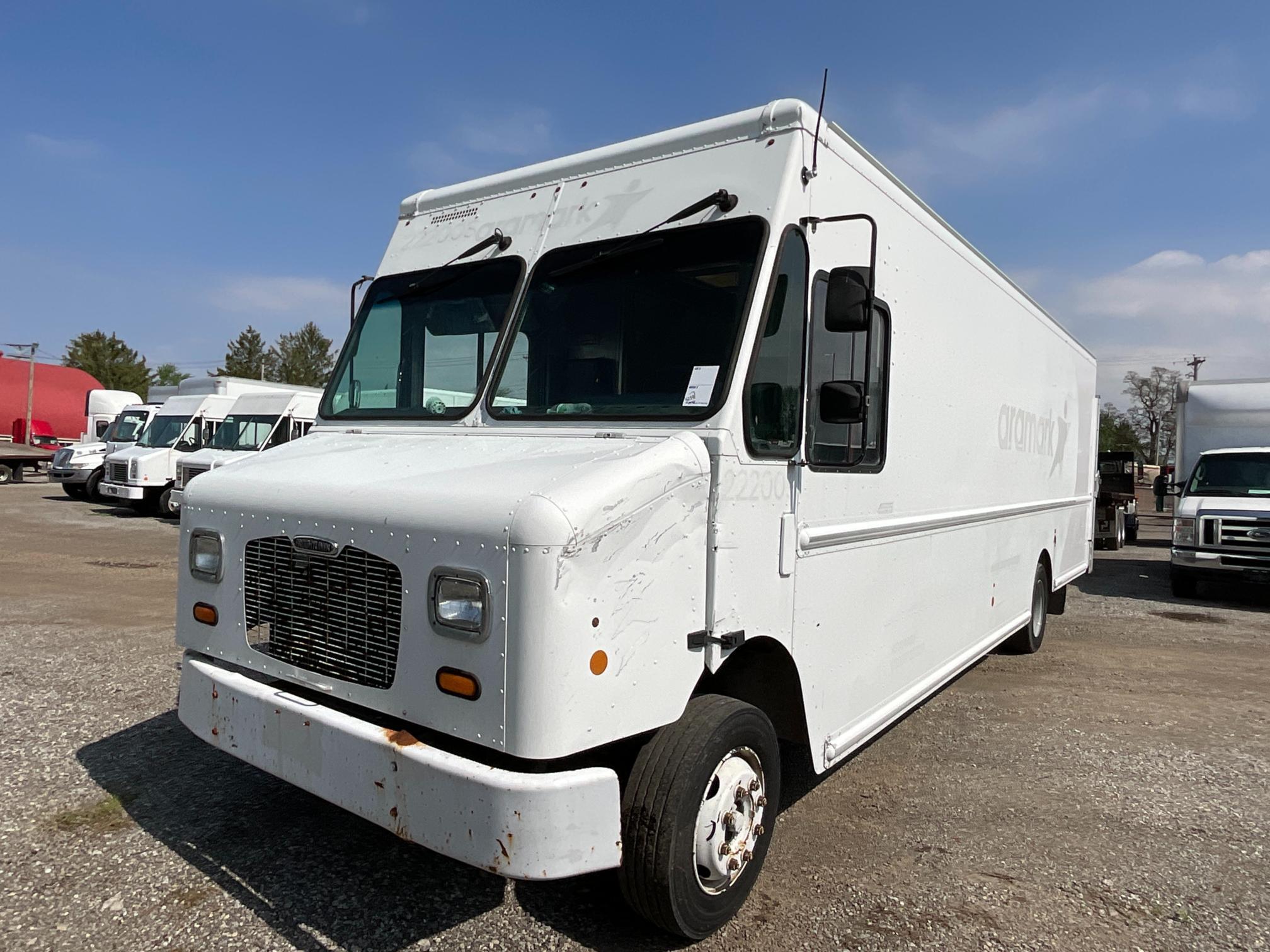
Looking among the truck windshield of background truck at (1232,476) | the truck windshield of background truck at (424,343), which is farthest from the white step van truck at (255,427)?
the truck windshield of background truck at (1232,476)

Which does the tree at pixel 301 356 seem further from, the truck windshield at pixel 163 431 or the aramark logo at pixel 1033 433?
the aramark logo at pixel 1033 433

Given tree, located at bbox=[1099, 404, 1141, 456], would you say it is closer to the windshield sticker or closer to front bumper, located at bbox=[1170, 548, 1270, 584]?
front bumper, located at bbox=[1170, 548, 1270, 584]

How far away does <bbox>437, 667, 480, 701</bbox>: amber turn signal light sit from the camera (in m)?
2.73

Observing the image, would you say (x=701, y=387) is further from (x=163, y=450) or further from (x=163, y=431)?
(x=163, y=431)

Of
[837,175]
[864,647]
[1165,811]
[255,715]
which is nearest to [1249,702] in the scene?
[1165,811]

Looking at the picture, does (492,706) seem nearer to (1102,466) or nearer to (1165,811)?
(1165,811)

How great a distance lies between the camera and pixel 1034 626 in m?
8.02

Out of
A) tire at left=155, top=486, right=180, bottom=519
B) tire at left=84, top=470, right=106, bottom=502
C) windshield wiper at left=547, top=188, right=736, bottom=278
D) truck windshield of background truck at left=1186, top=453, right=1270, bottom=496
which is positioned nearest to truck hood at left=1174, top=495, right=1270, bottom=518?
truck windshield of background truck at left=1186, top=453, right=1270, bottom=496

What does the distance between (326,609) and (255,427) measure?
687 inches

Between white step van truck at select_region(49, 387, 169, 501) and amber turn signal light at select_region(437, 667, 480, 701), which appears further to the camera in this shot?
white step van truck at select_region(49, 387, 169, 501)

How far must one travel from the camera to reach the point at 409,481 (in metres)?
3.14

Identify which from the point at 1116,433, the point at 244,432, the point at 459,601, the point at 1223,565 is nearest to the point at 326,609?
the point at 459,601

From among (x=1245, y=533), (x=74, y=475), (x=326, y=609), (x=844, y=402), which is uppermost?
(x=844, y=402)

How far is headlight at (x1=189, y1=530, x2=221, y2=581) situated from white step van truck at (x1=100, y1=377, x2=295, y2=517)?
54.2 feet
